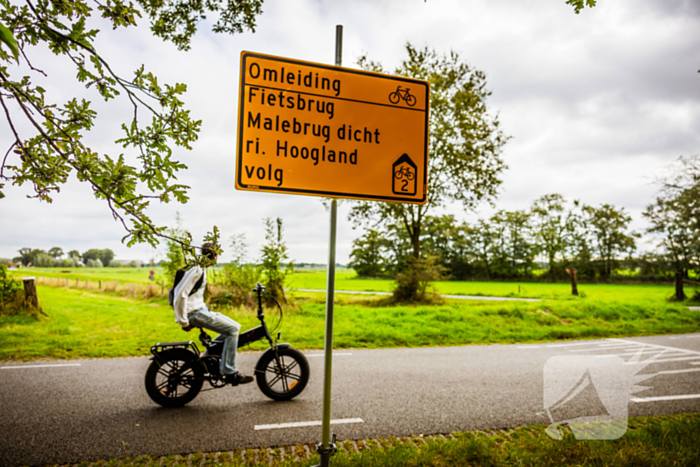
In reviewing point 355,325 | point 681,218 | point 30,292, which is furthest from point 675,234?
point 30,292

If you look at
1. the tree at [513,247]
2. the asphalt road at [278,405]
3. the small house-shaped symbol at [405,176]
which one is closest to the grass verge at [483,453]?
the asphalt road at [278,405]

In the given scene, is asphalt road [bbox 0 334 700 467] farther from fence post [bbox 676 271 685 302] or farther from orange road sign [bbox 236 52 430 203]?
fence post [bbox 676 271 685 302]

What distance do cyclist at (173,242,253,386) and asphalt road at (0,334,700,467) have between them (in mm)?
448

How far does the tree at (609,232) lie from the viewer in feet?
Answer: 181

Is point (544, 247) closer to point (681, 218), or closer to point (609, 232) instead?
point (609, 232)

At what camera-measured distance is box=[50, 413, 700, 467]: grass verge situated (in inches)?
124

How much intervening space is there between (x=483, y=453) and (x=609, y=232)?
63.9 metres

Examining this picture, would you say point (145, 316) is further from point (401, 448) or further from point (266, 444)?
point (401, 448)

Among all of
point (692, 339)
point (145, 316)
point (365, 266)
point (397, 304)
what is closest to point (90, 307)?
point (145, 316)

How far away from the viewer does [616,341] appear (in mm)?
9852

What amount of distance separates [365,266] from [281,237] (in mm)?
24554

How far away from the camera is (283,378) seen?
4988 mm

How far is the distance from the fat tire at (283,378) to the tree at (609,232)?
60057 millimetres

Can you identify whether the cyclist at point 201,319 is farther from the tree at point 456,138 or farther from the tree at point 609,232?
the tree at point 609,232
